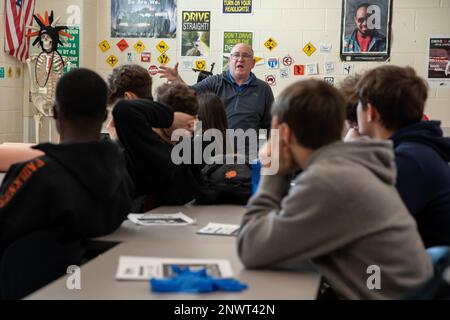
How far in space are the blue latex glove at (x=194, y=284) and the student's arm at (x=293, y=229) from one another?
15 centimetres

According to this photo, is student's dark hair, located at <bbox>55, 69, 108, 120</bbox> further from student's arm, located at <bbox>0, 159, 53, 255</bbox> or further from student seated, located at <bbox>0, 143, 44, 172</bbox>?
student seated, located at <bbox>0, 143, 44, 172</bbox>

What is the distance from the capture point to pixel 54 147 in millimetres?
1785

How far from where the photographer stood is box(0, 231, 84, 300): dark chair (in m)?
1.64

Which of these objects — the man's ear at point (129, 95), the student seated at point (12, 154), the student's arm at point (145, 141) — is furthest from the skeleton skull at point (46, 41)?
the student's arm at point (145, 141)

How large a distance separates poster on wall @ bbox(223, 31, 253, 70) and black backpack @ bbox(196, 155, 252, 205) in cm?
302

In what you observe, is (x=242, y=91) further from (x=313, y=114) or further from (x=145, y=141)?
(x=313, y=114)

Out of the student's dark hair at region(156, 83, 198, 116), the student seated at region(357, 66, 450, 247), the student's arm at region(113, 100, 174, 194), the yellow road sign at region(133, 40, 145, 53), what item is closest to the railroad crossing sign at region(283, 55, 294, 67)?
the yellow road sign at region(133, 40, 145, 53)

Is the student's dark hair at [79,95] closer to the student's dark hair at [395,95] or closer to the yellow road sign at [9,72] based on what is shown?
the student's dark hair at [395,95]

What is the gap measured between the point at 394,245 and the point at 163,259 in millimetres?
615

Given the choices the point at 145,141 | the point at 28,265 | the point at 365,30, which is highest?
the point at 365,30

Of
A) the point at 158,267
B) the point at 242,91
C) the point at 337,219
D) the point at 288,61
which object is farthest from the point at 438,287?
the point at 288,61

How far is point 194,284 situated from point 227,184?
140 centimetres

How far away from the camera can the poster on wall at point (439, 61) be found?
215 inches

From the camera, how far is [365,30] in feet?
18.1
